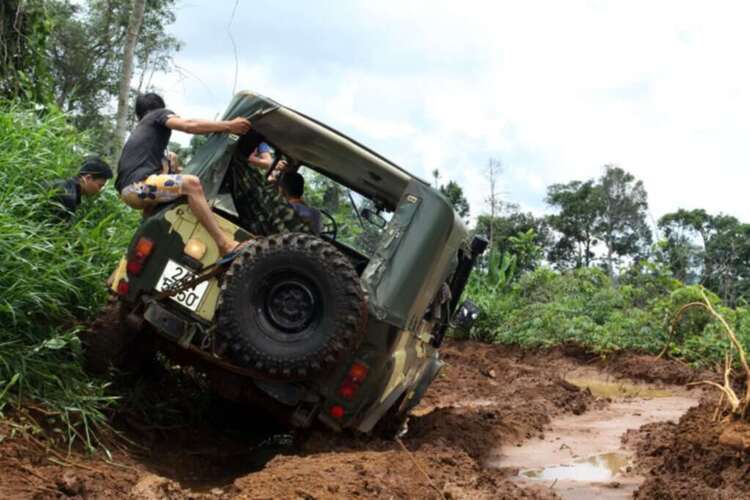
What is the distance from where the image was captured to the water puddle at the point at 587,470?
5.38m

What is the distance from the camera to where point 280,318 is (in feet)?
15.1

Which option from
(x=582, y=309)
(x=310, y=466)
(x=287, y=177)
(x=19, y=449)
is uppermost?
(x=582, y=309)

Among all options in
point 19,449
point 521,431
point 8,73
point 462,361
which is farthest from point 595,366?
point 19,449

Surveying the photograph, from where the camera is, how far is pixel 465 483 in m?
4.46

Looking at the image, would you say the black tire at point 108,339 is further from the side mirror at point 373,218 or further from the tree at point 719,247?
the tree at point 719,247

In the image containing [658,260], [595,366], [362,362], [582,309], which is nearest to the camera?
[362,362]

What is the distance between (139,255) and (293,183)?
4.21 ft

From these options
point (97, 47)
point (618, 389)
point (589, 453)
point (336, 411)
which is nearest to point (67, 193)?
point (336, 411)

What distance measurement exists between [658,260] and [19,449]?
15424 mm

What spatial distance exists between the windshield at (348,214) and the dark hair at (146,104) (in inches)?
47.0

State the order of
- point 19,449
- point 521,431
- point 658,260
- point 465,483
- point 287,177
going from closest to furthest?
point 19,449, point 465,483, point 287,177, point 521,431, point 658,260

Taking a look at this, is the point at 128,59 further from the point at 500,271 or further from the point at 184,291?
the point at 500,271

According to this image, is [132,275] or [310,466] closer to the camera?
[310,466]

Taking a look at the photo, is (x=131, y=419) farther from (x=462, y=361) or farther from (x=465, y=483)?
(x=462, y=361)
